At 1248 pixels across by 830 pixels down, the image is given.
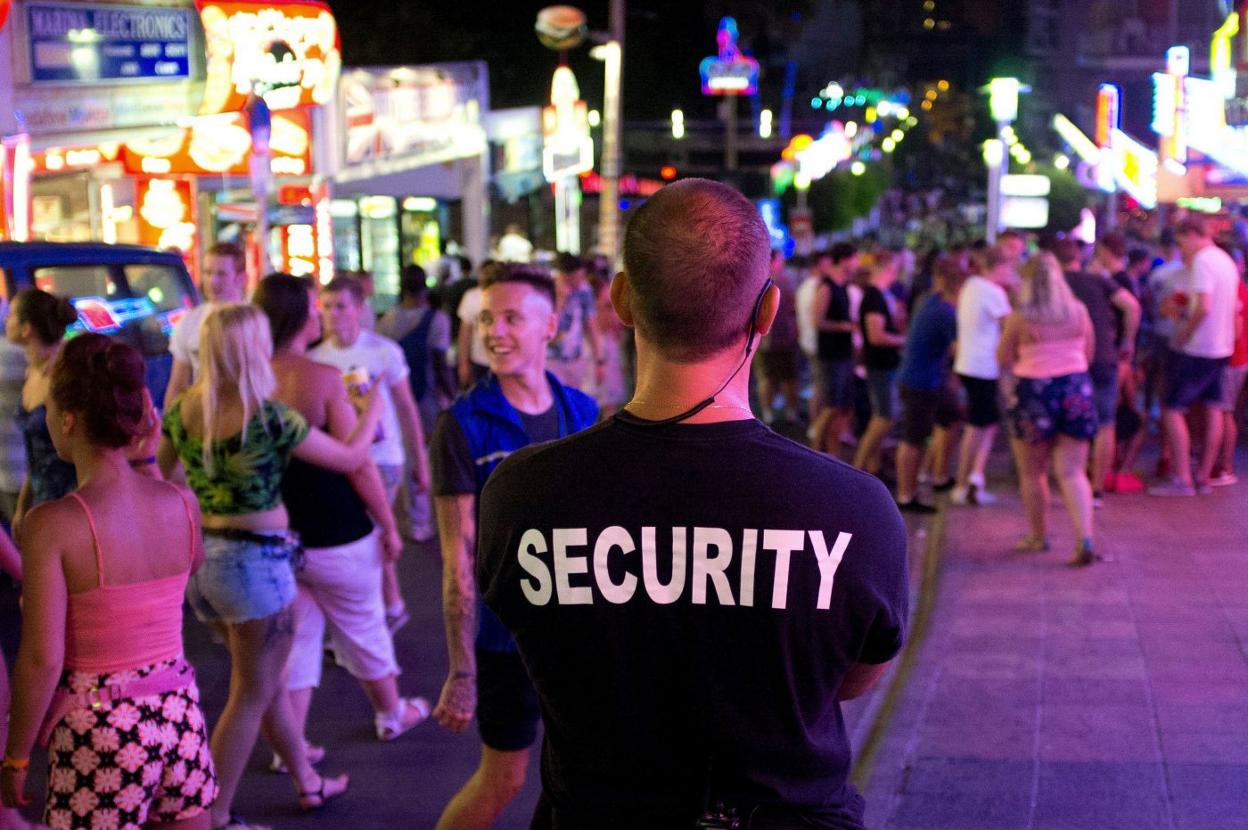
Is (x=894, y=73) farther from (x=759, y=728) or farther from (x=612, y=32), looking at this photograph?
(x=759, y=728)

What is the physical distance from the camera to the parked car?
330 inches

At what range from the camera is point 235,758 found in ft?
15.5

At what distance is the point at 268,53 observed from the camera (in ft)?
45.8

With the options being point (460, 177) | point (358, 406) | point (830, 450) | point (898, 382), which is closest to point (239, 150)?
point (830, 450)

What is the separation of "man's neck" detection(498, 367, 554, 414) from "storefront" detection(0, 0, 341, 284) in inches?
319

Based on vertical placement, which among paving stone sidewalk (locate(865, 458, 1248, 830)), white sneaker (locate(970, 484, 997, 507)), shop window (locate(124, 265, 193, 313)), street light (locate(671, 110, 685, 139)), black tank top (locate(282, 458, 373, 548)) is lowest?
white sneaker (locate(970, 484, 997, 507))

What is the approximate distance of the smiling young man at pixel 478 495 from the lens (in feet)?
13.0

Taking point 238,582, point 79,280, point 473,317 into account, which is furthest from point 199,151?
point 238,582

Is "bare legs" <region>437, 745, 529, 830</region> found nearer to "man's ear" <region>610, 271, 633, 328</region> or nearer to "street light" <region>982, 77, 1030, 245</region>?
"man's ear" <region>610, 271, 633, 328</region>

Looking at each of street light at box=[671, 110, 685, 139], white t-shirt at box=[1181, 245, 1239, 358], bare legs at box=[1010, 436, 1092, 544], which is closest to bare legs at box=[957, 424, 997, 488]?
white t-shirt at box=[1181, 245, 1239, 358]

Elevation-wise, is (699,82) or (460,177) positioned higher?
(699,82)


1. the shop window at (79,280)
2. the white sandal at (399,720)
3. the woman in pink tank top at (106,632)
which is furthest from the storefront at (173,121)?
Result: the woman in pink tank top at (106,632)

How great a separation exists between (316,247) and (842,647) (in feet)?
53.2

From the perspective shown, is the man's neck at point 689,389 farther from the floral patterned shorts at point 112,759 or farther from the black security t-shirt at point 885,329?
the black security t-shirt at point 885,329
